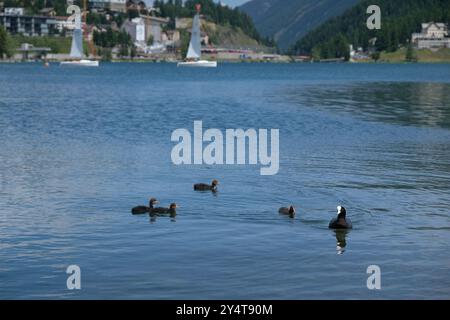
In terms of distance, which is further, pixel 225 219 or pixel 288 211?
pixel 288 211

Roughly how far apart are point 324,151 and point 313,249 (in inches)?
1120

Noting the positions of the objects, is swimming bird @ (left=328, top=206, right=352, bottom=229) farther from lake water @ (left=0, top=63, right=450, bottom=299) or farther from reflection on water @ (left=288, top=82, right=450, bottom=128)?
reflection on water @ (left=288, top=82, right=450, bottom=128)

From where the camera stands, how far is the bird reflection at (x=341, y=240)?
30812 mm

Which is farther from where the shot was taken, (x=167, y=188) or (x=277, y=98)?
(x=277, y=98)

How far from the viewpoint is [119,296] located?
25062 mm

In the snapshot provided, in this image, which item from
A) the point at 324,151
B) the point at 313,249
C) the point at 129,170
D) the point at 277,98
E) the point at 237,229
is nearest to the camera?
the point at 313,249

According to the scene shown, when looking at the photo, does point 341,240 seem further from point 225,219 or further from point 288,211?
point 225,219

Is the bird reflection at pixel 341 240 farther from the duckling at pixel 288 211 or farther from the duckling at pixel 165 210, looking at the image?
the duckling at pixel 165 210

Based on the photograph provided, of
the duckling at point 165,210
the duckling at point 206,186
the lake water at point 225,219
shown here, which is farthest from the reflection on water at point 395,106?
the duckling at point 165,210

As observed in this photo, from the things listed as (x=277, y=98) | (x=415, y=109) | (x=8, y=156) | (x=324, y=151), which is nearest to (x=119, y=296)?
(x=8, y=156)

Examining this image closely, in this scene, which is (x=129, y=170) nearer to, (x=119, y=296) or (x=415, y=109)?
(x=119, y=296)

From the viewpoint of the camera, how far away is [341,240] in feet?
105

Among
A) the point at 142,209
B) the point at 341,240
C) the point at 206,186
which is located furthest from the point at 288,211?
the point at 206,186

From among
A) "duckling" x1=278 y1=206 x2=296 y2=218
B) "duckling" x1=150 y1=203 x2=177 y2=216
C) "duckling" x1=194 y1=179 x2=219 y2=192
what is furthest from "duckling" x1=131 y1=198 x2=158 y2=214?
"duckling" x1=278 y1=206 x2=296 y2=218
